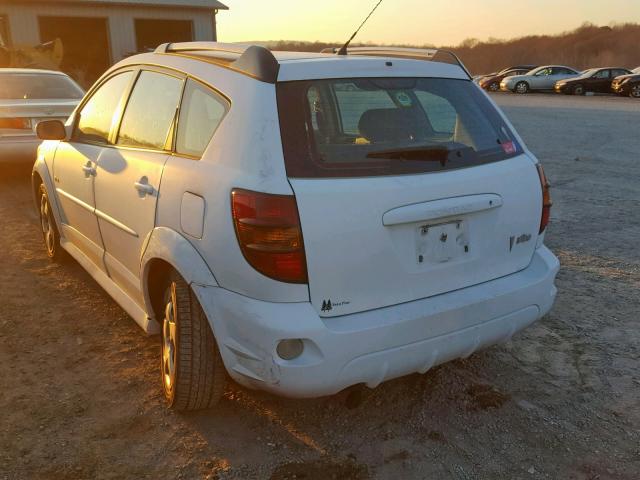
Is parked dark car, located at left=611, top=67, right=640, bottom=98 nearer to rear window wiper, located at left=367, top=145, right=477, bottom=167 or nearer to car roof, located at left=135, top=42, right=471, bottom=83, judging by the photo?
car roof, located at left=135, top=42, right=471, bottom=83

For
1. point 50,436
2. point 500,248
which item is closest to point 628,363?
point 500,248

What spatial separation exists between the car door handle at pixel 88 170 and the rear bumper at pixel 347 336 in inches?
60.5

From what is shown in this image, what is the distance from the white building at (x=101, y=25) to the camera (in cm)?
2420

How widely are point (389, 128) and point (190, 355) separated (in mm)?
1396

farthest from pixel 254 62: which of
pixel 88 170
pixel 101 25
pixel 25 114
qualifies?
pixel 101 25

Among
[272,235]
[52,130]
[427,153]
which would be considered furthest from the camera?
[52,130]

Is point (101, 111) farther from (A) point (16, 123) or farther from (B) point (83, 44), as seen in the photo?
(B) point (83, 44)

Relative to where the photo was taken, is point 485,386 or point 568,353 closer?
point 485,386

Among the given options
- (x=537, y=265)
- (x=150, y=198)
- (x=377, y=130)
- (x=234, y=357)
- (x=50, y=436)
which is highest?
(x=377, y=130)

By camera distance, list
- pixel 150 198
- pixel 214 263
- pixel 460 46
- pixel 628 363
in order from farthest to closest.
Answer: pixel 460 46
pixel 628 363
pixel 150 198
pixel 214 263

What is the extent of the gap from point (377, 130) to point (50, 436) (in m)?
2.10

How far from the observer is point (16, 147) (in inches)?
310

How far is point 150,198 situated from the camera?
116 inches

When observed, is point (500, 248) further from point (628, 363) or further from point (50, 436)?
point (50, 436)
